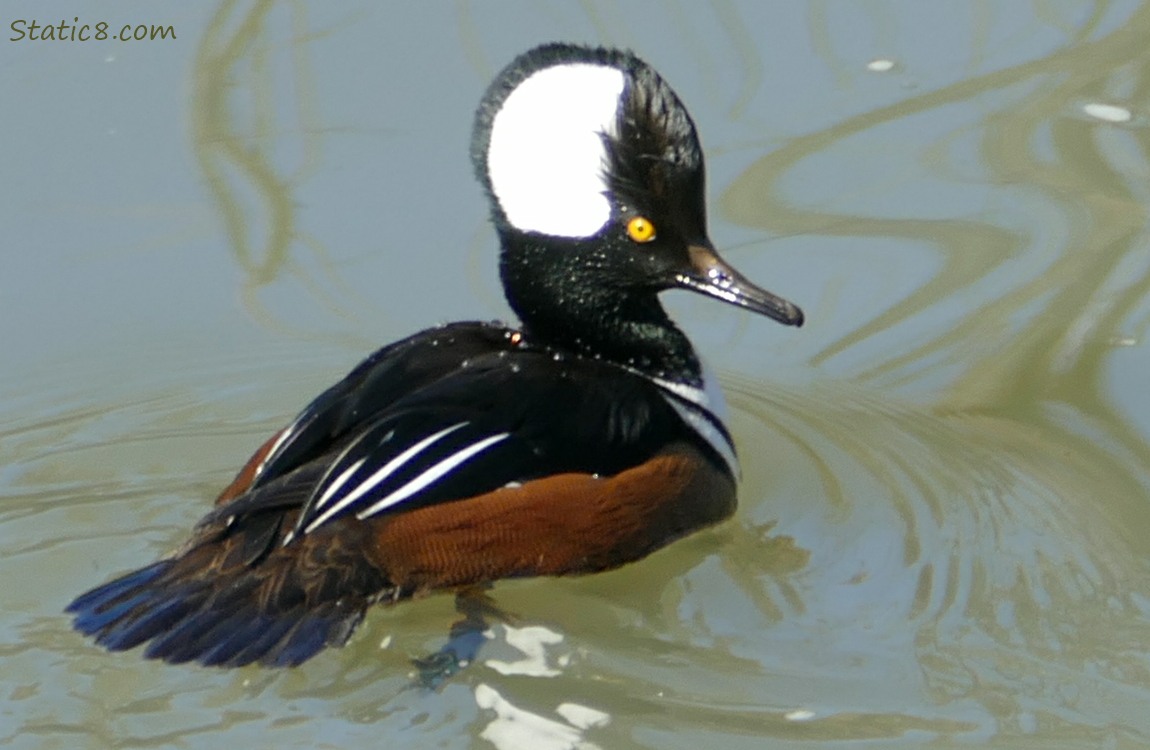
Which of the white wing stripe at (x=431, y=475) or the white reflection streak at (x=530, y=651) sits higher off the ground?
the white wing stripe at (x=431, y=475)

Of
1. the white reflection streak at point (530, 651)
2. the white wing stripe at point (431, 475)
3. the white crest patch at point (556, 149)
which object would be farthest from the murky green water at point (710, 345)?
the white crest patch at point (556, 149)

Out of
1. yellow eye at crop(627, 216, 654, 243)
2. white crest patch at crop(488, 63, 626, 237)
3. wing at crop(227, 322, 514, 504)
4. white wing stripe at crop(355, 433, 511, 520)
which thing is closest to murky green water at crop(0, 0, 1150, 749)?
white wing stripe at crop(355, 433, 511, 520)

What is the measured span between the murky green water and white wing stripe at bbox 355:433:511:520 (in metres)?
0.34

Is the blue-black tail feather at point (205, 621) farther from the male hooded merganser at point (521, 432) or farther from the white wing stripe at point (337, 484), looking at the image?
the white wing stripe at point (337, 484)

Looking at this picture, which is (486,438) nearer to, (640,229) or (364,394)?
(364,394)

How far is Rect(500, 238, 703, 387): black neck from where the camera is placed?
5871 mm

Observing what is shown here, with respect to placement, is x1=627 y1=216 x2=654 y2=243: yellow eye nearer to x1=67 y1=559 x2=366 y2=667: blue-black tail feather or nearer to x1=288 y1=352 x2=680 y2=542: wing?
x1=288 y1=352 x2=680 y2=542: wing

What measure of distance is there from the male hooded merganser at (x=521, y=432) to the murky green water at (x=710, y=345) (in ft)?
0.49

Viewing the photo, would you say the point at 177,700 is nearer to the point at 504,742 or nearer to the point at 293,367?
the point at 504,742

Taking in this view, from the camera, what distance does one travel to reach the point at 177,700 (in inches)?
193

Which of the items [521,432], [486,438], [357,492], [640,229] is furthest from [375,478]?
[640,229]

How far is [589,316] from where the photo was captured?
5.96 metres

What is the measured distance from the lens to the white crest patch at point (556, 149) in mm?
5516

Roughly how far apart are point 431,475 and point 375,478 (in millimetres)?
169
